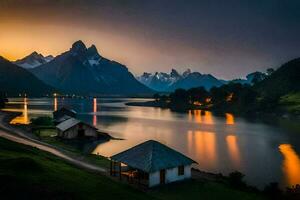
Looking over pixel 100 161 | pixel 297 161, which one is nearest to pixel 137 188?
pixel 100 161

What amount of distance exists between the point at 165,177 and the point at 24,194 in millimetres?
19496

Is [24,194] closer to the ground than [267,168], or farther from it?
farther from it

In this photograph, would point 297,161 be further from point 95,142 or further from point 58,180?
point 58,180

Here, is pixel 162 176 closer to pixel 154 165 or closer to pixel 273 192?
pixel 154 165

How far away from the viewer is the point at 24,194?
33.0m

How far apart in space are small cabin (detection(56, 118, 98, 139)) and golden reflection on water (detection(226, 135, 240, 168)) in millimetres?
37266

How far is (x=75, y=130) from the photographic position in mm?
92562

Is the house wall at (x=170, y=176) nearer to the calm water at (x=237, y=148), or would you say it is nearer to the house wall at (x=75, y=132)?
the calm water at (x=237, y=148)

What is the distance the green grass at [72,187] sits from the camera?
33750mm

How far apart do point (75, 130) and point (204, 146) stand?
117 feet

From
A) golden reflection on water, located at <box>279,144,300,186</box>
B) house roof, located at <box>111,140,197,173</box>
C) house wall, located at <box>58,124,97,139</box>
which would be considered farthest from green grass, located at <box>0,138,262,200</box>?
house wall, located at <box>58,124,97,139</box>

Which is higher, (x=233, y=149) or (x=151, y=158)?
(x=151, y=158)

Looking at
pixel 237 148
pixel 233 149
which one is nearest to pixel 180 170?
pixel 233 149

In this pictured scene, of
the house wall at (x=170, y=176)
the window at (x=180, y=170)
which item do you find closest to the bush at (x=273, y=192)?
the house wall at (x=170, y=176)
